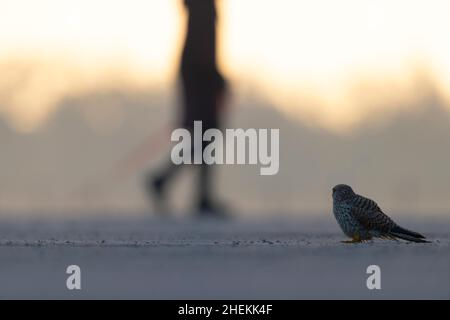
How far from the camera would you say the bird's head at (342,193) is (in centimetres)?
1134

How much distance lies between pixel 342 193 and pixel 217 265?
2.01 m

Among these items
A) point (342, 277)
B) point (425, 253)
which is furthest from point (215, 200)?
point (342, 277)

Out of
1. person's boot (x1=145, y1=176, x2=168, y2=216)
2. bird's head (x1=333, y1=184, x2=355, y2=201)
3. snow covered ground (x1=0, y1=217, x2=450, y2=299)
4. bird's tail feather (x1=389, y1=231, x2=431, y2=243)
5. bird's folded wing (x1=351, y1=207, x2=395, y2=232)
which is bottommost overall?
snow covered ground (x1=0, y1=217, x2=450, y2=299)

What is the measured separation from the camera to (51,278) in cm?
896

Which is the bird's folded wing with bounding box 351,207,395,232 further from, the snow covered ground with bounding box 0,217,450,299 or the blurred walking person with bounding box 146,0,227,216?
the blurred walking person with bounding box 146,0,227,216

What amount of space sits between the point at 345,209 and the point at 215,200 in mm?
5794

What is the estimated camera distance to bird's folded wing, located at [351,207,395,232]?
1112cm

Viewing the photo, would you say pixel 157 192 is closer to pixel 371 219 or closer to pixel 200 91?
pixel 200 91

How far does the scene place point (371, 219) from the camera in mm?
11117

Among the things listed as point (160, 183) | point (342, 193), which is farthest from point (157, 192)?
point (342, 193)

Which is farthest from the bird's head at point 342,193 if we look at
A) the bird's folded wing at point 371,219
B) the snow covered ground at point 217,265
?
the snow covered ground at point 217,265

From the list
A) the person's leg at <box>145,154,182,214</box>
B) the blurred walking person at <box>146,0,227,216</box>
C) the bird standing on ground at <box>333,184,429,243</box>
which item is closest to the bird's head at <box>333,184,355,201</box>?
the bird standing on ground at <box>333,184,429,243</box>
